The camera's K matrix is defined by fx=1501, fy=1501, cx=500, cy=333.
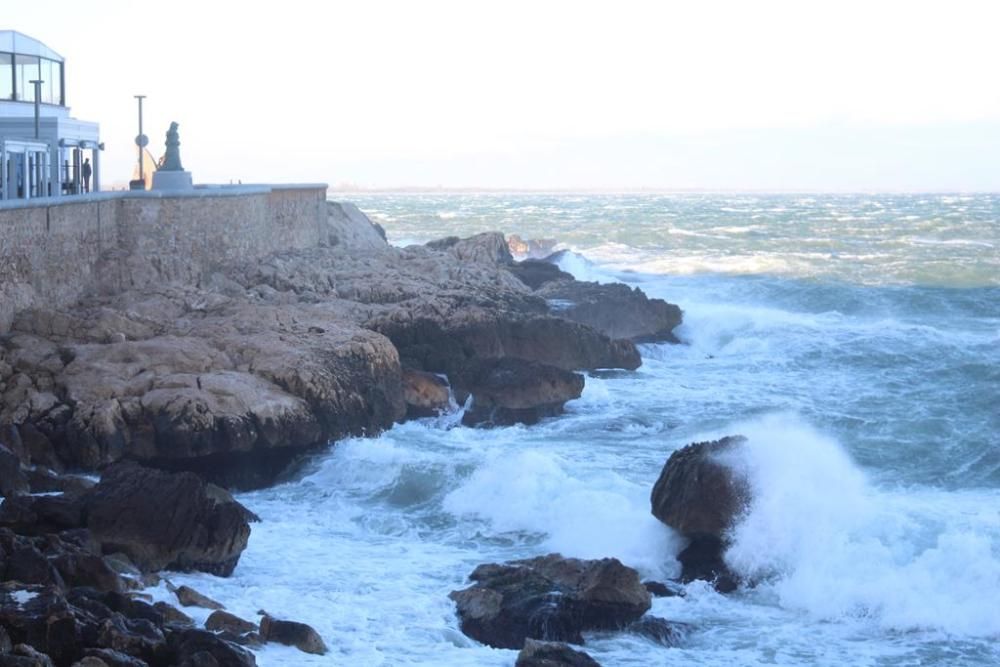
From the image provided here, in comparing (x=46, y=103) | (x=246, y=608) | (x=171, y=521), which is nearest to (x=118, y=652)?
(x=246, y=608)

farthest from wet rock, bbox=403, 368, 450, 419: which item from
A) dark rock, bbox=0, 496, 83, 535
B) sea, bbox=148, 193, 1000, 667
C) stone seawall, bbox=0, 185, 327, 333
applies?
dark rock, bbox=0, 496, 83, 535

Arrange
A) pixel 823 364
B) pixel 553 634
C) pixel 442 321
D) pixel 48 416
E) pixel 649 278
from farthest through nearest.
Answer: pixel 649 278 < pixel 823 364 < pixel 442 321 < pixel 48 416 < pixel 553 634

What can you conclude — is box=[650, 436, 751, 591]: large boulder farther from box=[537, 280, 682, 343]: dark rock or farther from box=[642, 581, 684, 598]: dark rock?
box=[537, 280, 682, 343]: dark rock

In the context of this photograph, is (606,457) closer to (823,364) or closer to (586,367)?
(586,367)

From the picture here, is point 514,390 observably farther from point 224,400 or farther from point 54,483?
point 54,483

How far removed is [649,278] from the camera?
4269 cm

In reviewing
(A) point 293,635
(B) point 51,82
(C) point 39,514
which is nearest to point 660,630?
(A) point 293,635

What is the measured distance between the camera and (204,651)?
404 inches

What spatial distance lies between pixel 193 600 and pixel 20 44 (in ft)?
48.4

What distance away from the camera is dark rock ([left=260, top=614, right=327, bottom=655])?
11.4m

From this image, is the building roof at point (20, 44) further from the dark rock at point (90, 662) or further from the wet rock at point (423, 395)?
the dark rock at point (90, 662)

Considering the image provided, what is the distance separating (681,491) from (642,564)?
2.75 ft

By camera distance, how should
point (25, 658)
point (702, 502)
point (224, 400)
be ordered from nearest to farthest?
point (25, 658), point (702, 502), point (224, 400)

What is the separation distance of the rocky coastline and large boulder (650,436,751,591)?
1502mm
